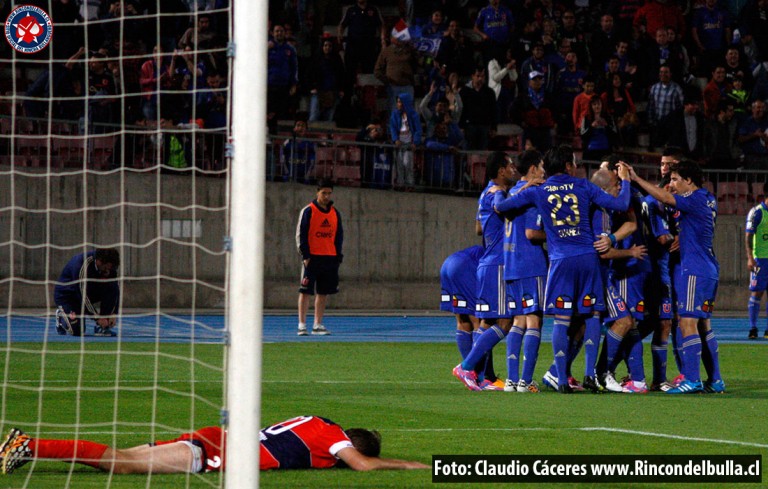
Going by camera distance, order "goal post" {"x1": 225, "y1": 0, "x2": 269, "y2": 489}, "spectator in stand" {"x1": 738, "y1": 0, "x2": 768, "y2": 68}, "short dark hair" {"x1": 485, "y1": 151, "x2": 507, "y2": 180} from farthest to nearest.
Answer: "spectator in stand" {"x1": 738, "y1": 0, "x2": 768, "y2": 68}
"short dark hair" {"x1": 485, "y1": 151, "x2": 507, "y2": 180}
"goal post" {"x1": 225, "y1": 0, "x2": 269, "y2": 489}

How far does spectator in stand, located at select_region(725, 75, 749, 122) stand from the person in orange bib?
10.0 m

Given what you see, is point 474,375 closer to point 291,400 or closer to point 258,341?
point 291,400

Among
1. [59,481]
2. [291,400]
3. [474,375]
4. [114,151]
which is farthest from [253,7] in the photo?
[114,151]

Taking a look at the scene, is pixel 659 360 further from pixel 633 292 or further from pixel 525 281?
pixel 525 281

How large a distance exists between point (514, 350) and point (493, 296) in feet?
1.74

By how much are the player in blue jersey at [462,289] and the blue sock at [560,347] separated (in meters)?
1.19

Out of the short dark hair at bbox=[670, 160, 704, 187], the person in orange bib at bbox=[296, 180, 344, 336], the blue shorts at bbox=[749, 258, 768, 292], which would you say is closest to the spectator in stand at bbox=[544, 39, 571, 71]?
the blue shorts at bbox=[749, 258, 768, 292]

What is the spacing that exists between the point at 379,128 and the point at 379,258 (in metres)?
2.47

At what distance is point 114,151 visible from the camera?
73.9ft

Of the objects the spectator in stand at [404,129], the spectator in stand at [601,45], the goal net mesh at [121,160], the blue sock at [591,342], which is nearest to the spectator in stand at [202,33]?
the goal net mesh at [121,160]

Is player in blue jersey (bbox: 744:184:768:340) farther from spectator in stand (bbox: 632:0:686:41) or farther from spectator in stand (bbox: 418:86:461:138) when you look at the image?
spectator in stand (bbox: 632:0:686:41)

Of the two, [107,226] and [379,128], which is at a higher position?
[379,128]

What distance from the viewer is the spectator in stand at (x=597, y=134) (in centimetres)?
2458

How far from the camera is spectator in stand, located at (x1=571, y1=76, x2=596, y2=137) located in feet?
80.4
